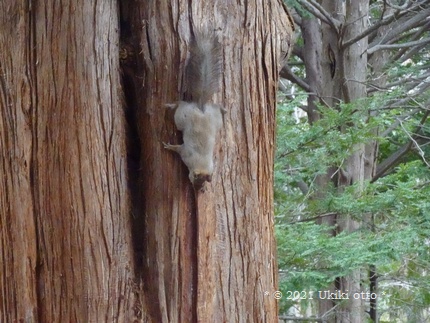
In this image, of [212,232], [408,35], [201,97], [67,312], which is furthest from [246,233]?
[408,35]

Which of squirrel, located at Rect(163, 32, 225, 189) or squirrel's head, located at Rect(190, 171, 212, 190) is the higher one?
squirrel, located at Rect(163, 32, 225, 189)

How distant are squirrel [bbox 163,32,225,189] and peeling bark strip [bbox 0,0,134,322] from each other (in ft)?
0.79

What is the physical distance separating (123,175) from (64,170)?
0.21 metres

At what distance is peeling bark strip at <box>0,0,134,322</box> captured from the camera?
2.13 m

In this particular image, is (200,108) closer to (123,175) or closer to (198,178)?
(198,178)

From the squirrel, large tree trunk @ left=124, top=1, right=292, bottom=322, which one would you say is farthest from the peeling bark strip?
the squirrel

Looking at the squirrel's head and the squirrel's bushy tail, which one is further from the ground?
the squirrel's bushy tail

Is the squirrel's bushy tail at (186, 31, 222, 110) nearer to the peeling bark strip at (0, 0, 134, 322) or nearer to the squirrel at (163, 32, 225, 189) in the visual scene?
the squirrel at (163, 32, 225, 189)

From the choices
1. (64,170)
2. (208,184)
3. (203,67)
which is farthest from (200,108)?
(64,170)

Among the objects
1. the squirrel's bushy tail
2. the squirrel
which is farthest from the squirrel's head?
the squirrel's bushy tail

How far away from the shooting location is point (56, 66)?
2.17 metres

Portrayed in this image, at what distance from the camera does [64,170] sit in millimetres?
2148

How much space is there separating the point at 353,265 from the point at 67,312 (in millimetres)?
2530

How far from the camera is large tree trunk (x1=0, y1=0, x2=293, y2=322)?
2.12 meters
